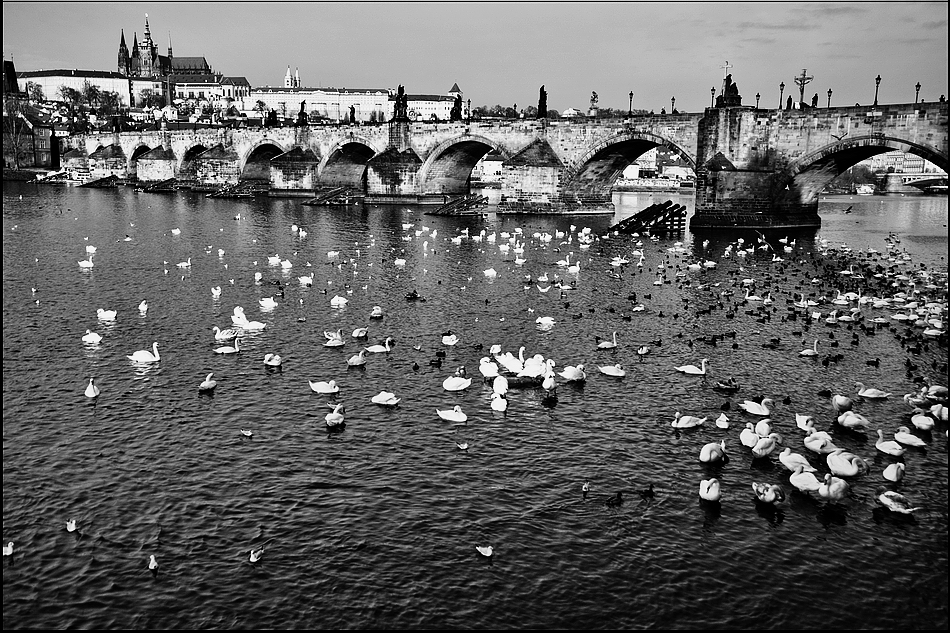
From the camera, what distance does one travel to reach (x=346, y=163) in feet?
277

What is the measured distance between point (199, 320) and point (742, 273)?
73.8 ft

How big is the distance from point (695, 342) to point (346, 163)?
67.8 meters

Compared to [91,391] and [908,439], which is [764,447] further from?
[91,391]

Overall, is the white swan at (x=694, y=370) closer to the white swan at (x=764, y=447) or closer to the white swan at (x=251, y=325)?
the white swan at (x=764, y=447)

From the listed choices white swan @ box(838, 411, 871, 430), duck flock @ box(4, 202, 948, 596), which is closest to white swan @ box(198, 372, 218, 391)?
duck flock @ box(4, 202, 948, 596)

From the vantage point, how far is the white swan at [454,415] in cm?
1557

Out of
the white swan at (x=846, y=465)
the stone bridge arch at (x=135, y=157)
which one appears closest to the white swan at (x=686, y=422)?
the white swan at (x=846, y=465)

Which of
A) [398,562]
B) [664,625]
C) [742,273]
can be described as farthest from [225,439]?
[742,273]

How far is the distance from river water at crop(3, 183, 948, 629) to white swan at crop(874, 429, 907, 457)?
0.22m

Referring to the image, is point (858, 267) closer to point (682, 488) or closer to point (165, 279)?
point (682, 488)

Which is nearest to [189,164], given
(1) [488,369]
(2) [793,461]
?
(1) [488,369]

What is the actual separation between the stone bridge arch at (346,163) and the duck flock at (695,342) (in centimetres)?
4364

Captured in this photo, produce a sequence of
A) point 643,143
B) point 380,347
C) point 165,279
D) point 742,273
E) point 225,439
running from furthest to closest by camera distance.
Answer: point 643,143 → point 742,273 → point 165,279 → point 380,347 → point 225,439

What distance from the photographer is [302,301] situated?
26.9m
